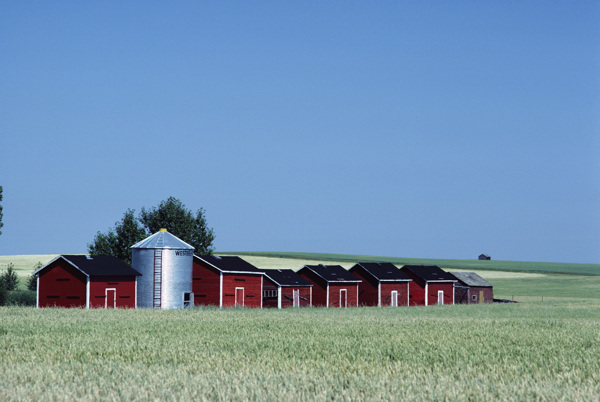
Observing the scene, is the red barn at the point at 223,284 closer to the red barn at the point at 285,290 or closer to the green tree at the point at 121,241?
the red barn at the point at 285,290

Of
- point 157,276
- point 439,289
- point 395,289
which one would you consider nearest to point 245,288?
point 157,276

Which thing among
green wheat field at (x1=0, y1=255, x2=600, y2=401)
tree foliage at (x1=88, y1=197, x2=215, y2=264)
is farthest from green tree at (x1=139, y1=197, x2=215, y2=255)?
green wheat field at (x1=0, y1=255, x2=600, y2=401)

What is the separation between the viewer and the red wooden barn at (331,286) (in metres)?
69.7

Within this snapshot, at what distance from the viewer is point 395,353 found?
728 inches

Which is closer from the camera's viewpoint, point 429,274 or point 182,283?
point 182,283

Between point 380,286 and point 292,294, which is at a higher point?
Answer: point 380,286

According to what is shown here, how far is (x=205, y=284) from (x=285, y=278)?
10.3 metres

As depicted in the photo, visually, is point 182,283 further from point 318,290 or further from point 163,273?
point 318,290

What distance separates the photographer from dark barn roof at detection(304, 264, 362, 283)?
2768 inches

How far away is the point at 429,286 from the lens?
262 feet

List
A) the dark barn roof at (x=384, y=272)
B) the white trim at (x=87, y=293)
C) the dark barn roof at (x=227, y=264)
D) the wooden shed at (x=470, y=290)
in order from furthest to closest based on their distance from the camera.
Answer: the wooden shed at (x=470, y=290) < the dark barn roof at (x=384, y=272) < the dark barn roof at (x=227, y=264) < the white trim at (x=87, y=293)

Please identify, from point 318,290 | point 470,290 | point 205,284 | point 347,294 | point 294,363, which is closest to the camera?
point 294,363

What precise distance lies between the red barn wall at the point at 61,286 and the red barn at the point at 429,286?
38339 millimetres

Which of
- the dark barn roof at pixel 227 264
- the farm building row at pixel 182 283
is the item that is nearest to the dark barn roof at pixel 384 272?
the farm building row at pixel 182 283
